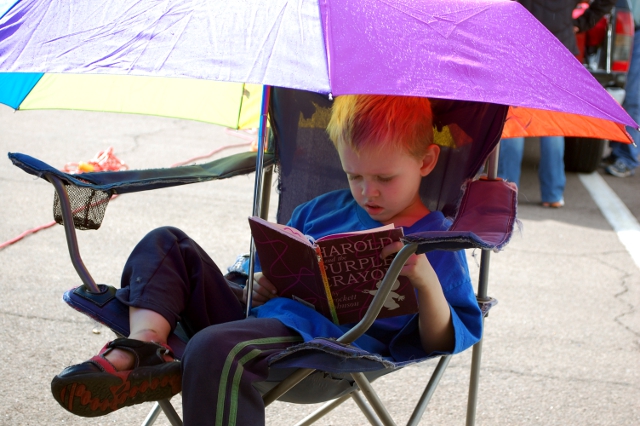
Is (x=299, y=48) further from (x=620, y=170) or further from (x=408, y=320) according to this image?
(x=620, y=170)

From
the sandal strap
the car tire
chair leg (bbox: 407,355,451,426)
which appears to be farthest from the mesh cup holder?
the car tire

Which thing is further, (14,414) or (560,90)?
(14,414)

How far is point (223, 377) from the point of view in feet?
5.74

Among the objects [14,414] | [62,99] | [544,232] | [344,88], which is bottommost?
[544,232]

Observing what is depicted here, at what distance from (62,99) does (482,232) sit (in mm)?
1462

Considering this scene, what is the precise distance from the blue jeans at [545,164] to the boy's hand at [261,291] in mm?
3858

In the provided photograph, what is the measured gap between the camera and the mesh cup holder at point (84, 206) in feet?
6.95

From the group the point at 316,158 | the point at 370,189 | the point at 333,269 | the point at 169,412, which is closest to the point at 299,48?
the point at 333,269

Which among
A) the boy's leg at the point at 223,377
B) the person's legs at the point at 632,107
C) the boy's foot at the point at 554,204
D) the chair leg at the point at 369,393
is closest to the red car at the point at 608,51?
the person's legs at the point at 632,107

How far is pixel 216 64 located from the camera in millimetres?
1557

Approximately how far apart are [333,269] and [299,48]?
559mm

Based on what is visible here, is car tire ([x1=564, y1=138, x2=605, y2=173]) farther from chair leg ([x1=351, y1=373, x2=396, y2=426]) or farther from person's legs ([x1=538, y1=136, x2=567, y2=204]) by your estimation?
chair leg ([x1=351, y1=373, x2=396, y2=426])

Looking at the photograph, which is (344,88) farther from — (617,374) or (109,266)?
(109,266)

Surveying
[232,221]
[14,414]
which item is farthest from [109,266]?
[14,414]
